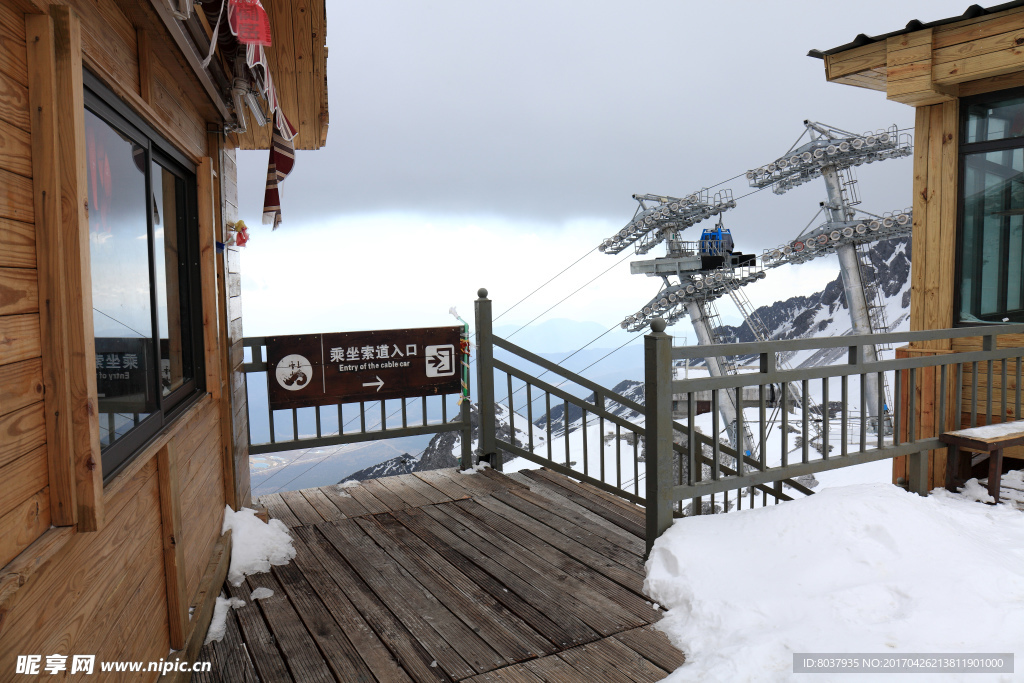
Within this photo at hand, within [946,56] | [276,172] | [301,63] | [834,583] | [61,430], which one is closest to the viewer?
[61,430]

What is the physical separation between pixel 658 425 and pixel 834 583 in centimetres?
102

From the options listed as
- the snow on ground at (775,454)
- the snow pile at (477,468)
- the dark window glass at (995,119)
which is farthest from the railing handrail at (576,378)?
the snow on ground at (775,454)

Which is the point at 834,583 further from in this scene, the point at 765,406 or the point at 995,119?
the point at 995,119

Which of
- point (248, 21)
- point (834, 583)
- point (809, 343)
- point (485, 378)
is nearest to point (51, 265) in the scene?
point (248, 21)

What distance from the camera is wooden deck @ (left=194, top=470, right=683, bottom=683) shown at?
2463 millimetres

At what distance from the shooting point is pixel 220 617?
9.39 ft

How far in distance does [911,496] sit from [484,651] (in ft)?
8.47

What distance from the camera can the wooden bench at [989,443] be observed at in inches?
158

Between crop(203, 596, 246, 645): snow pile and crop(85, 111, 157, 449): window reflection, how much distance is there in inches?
44.5

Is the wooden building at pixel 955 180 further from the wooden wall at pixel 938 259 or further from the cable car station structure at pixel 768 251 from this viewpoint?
the cable car station structure at pixel 768 251

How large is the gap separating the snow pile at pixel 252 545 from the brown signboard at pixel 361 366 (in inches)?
46.1

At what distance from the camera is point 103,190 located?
6.11 ft

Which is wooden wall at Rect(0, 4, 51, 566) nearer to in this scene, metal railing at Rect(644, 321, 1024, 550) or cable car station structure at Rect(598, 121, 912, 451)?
metal railing at Rect(644, 321, 1024, 550)

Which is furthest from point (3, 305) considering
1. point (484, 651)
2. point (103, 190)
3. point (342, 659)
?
point (484, 651)
